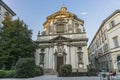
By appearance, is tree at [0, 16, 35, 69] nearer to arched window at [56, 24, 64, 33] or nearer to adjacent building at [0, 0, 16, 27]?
adjacent building at [0, 0, 16, 27]

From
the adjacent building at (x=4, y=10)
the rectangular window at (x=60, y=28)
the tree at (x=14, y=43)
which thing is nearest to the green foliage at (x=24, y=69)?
the tree at (x=14, y=43)

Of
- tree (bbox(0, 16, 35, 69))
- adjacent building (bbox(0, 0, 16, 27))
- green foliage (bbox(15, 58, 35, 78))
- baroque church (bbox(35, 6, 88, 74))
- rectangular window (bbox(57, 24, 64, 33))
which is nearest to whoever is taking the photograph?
green foliage (bbox(15, 58, 35, 78))

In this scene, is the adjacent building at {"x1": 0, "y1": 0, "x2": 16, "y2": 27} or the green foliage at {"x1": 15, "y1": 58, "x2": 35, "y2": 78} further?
the adjacent building at {"x1": 0, "y1": 0, "x2": 16, "y2": 27}

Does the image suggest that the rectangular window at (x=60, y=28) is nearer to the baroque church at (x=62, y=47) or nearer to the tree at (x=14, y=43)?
the baroque church at (x=62, y=47)

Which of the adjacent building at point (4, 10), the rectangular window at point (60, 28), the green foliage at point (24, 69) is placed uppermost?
the adjacent building at point (4, 10)

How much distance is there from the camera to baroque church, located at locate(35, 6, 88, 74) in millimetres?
30344

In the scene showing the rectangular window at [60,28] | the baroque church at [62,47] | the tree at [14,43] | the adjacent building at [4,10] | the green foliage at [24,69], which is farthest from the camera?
the adjacent building at [4,10]

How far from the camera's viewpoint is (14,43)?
89.5ft

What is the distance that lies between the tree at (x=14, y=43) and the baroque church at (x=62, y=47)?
3418 mm

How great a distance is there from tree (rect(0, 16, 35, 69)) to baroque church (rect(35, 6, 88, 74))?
342 centimetres

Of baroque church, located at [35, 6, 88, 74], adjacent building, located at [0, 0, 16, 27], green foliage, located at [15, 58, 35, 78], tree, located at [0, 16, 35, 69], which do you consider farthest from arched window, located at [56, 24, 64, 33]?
green foliage, located at [15, 58, 35, 78]

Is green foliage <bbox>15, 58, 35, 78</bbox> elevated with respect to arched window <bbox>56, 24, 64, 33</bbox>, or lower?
lower

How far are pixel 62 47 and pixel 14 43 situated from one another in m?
10.3

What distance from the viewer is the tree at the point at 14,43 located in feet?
87.9
